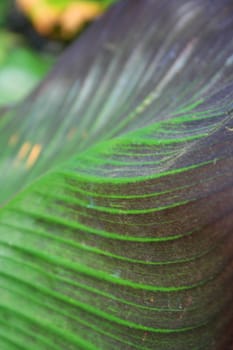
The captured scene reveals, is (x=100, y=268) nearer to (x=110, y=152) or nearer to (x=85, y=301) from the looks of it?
(x=85, y=301)

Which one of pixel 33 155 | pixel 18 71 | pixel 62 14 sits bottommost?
pixel 33 155

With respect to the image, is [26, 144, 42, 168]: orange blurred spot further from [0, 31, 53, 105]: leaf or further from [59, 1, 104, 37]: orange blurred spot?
[59, 1, 104, 37]: orange blurred spot

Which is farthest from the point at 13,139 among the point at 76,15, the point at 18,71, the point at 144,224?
the point at 76,15

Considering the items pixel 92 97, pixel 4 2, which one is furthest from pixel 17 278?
pixel 4 2

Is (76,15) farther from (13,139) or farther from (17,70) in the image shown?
(13,139)

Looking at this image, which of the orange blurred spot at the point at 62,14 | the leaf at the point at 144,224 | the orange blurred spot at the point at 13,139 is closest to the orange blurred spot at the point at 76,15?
the orange blurred spot at the point at 62,14

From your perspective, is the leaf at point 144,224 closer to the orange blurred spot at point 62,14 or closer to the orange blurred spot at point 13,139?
the orange blurred spot at point 13,139

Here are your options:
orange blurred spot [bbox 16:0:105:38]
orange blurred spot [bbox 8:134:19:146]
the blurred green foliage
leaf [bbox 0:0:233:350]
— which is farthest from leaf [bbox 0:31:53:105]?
leaf [bbox 0:0:233:350]
